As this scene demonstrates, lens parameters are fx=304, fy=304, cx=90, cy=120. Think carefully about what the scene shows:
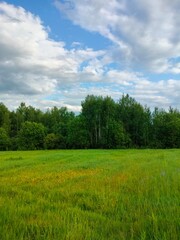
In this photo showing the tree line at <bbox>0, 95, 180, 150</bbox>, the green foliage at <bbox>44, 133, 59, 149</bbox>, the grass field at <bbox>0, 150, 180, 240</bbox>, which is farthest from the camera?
the green foliage at <bbox>44, 133, 59, 149</bbox>

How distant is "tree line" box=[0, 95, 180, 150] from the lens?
284 feet

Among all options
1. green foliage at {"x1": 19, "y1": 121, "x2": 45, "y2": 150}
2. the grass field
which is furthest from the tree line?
the grass field

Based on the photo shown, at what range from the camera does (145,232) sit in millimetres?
5094

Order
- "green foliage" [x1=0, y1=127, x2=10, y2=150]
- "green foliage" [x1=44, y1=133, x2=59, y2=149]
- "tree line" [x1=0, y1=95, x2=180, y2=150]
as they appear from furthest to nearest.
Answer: "green foliage" [x1=0, y1=127, x2=10, y2=150]
"green foliage" [x1=44, y1=133, x2=59, y2=149]
"tree line" [x1=0, y1=95, x2=180, y2=150]

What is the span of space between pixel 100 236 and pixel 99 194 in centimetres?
347

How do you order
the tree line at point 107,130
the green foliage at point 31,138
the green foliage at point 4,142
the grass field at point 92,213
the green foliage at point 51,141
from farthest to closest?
the green foliage at point 4,142, the green foliage at point 31,138, the green foliage at point 51,141, the tree line at point 107,130, the grass field at point 92,213

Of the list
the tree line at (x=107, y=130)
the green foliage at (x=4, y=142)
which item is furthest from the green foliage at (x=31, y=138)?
the green foliage at (x=4, y=142)

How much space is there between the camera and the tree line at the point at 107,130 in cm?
8662

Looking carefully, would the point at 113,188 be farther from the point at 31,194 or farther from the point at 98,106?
the point at 98,106

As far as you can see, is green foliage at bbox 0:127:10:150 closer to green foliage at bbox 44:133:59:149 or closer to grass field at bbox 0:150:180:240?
green foliage at bbox 44:133:59:149

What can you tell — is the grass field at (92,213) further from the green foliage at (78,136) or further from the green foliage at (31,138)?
the green foliage at (31,138)

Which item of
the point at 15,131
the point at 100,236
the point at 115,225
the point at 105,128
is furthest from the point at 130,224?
the point at 15,131

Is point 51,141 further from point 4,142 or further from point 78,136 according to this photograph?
point 4,142

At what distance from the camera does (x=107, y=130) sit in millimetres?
87562
